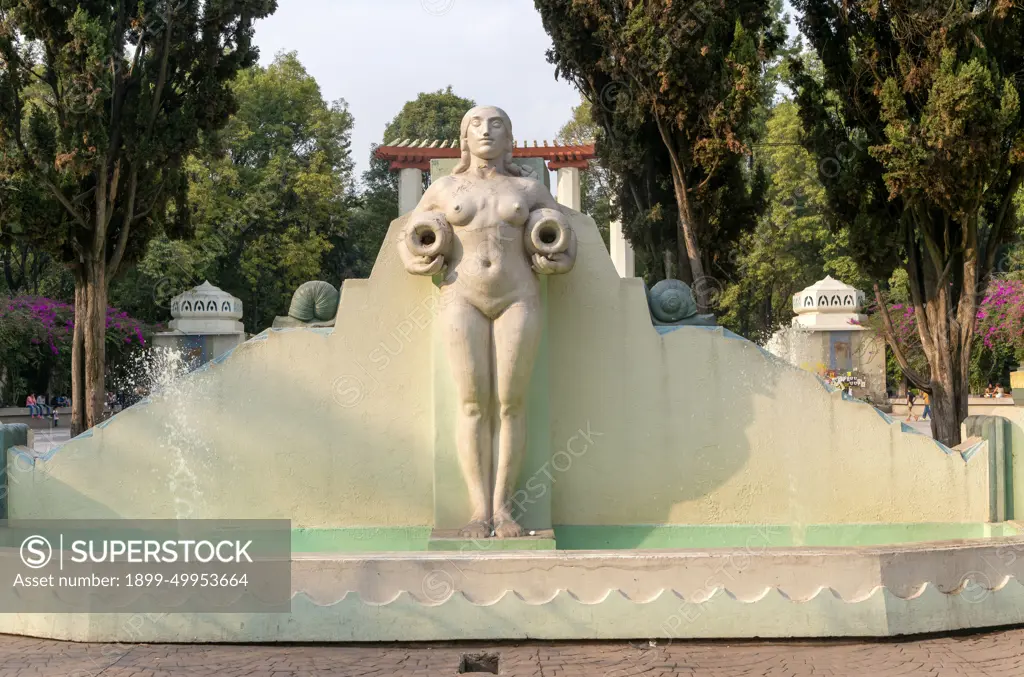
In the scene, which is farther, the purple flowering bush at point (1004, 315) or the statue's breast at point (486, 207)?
the purple flowering bush at point (1004, 315)

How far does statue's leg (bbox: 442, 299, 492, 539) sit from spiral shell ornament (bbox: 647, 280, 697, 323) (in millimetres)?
1094

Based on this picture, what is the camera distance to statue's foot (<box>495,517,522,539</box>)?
4922 millimetres

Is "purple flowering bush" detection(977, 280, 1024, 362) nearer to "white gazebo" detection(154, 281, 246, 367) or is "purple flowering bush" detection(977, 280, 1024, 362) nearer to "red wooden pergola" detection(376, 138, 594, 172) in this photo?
"red wooden pergola" detection(376, 138, 594, 172)

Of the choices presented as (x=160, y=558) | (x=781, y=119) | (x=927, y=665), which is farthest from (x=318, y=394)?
(x=781, y=119)

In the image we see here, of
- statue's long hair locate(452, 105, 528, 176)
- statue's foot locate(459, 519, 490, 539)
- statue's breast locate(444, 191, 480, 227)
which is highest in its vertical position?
statue's long hair locate(452, 105, 528, 176)

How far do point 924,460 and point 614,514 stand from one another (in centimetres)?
181

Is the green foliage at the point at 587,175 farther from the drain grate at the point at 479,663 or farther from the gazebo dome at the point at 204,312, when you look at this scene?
the drain grate at the point at 479,663

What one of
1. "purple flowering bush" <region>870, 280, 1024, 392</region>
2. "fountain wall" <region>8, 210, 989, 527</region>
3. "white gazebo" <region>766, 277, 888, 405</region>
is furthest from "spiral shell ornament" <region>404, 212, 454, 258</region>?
"white gazebo" <region>766, 277, 888, 405</region>

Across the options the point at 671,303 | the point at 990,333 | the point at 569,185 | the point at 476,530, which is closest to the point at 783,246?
the point at 990,333

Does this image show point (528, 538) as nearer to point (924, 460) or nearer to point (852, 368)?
point (924, 460)

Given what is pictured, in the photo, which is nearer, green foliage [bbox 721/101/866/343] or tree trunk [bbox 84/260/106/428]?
tree trunk [bbox 84/260/106/428]

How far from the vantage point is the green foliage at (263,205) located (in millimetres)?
26062

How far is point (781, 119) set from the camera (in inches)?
1083

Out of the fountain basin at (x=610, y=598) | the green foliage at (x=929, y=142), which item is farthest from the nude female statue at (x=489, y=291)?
the green foliage at (x=929, y=142)
